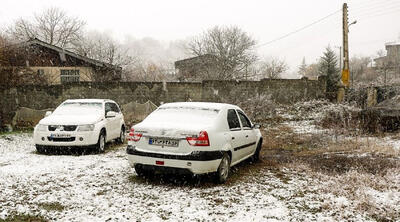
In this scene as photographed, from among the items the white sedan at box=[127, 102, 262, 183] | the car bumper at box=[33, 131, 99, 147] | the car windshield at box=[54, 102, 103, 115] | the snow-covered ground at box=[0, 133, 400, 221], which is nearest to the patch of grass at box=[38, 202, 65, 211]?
the snow-covered ground at box=[0, 133, 400, 221]

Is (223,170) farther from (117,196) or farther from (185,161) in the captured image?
(117,196)

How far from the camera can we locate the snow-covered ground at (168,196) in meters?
4.77

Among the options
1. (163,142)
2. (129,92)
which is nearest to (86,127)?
(163,142)

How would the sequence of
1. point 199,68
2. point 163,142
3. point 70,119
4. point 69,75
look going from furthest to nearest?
point 199,68
point 69,75
point 70,119
point 163,142

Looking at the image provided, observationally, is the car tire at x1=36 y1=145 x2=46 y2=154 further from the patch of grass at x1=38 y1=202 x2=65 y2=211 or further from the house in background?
the house in background

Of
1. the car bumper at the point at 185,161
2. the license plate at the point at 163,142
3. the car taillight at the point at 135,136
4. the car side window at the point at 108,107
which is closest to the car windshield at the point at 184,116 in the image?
the license plate at the point at 163,142

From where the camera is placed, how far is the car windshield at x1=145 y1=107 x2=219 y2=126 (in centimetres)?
649

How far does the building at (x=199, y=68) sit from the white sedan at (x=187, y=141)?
23993 mm

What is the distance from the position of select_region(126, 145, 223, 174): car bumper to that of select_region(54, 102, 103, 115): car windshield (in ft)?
16.1

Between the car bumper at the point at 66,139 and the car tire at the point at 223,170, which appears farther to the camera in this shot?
the car bumper at the point at 66,139

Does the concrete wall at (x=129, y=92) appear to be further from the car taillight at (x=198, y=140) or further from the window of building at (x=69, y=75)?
the car taillight at (x=198, y=140)

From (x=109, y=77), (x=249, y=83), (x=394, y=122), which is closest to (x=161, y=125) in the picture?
(x=394, y=122)

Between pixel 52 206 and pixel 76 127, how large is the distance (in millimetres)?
4411

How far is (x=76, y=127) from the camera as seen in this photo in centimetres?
917
